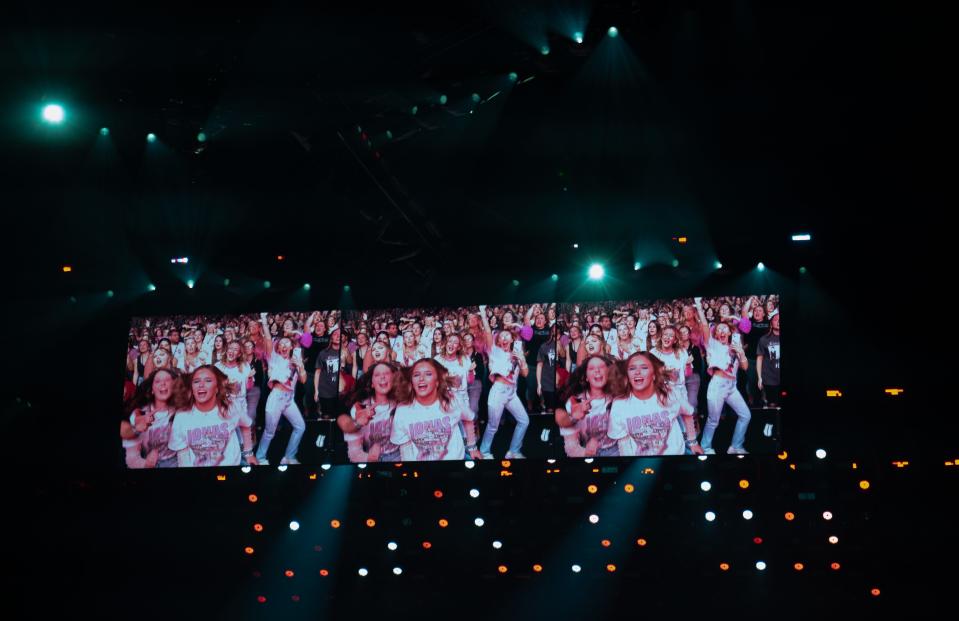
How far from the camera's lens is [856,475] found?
7.90 metres

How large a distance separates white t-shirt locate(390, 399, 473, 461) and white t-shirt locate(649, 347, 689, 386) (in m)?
1.35

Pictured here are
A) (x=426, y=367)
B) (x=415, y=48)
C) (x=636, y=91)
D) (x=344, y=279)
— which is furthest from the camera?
(x=344, y=279)

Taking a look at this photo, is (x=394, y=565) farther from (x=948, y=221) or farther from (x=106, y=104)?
(x=948, y=221)

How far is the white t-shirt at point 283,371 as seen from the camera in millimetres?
7922

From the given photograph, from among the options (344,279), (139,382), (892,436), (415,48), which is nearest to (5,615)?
(139,382)

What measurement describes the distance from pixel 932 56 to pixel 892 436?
2.68 meters

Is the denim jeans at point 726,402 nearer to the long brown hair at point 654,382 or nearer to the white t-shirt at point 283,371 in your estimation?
the long brown hair at point 654,382

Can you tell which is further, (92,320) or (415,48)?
(92,320)

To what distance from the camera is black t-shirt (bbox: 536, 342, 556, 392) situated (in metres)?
7.70

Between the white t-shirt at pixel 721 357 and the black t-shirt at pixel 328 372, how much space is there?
252 cm

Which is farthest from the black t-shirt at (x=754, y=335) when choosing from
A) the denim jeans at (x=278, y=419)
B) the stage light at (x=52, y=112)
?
the stage light at (x=52, y=112)

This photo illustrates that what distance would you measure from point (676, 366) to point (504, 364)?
115cm

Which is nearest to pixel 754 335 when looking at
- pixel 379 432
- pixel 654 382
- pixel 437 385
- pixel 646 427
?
pixel 654 382

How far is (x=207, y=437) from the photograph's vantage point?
789 cm
